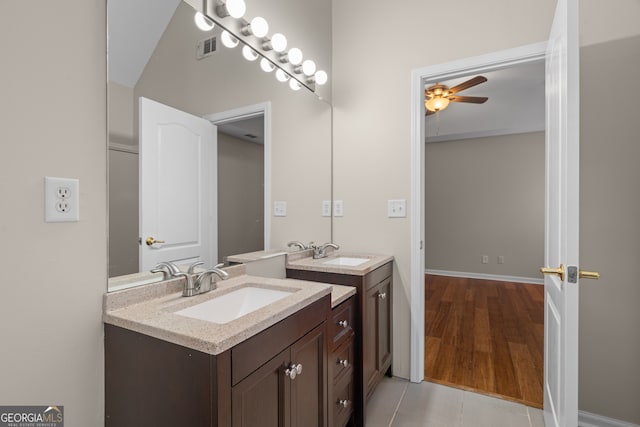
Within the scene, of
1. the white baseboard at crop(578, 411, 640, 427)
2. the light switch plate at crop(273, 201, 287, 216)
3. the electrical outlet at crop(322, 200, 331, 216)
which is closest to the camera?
the white baseboard at crop(578, 411, 640, 427)

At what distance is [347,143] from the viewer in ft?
7.57

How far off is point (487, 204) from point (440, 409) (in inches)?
158

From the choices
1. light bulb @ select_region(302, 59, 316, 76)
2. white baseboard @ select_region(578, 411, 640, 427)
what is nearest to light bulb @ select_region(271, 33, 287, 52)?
light bulb @ select_region(302, 59, 316, 76)

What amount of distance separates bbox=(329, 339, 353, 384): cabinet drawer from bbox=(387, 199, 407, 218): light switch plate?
90 centimetres

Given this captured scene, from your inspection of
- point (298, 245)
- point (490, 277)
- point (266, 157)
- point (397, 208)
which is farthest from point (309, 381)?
point (490, 277)

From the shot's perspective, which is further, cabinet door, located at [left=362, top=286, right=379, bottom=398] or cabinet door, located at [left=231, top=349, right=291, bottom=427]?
cabinet door, located at [left=362, top=286, right=379, bottom=398]

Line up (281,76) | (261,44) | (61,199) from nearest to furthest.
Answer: (61,199), (261,44), (281,76)

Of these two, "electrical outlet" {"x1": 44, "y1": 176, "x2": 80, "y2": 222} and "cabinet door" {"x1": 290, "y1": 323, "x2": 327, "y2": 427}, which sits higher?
"electrical outlet" {"x1": 44, "y1": 176, "x2": 80, "y2": 222}

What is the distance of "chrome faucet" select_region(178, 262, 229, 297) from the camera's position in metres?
1.14

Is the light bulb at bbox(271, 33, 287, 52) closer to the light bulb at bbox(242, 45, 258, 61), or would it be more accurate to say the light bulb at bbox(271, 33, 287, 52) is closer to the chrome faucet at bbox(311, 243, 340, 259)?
the light bulb at bbox(242, 45, 258, 61)

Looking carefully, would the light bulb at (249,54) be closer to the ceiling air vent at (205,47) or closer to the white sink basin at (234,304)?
the ceiling air vent at (205,47)

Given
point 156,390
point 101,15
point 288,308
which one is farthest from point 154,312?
point 101,15

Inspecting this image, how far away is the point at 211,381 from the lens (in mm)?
739

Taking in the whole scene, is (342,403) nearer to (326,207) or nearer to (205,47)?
(326,207)
